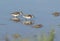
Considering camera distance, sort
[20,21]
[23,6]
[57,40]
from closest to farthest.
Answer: [57,40] < [20,21] < [23,6]

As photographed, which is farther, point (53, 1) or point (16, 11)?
point (53, 1)

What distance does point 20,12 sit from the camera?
3.03m

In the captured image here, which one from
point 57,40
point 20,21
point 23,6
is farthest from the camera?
point 23,6

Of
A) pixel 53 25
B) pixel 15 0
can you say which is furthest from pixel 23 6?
pixel 53 25

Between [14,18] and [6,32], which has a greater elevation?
[14,18]

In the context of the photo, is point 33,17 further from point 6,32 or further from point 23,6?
point 6,32

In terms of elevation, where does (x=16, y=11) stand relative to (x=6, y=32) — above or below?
above

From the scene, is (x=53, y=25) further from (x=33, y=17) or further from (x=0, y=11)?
(x=0, y=11)

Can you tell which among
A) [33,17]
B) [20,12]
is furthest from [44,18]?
[20,12]

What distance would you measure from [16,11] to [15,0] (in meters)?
0.26

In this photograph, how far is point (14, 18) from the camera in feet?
9.65

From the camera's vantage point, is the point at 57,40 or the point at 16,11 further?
the point at 16,11

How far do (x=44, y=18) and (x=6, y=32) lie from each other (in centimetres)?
63

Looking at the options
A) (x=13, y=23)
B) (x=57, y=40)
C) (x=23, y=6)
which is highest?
(x=23, y=6)
